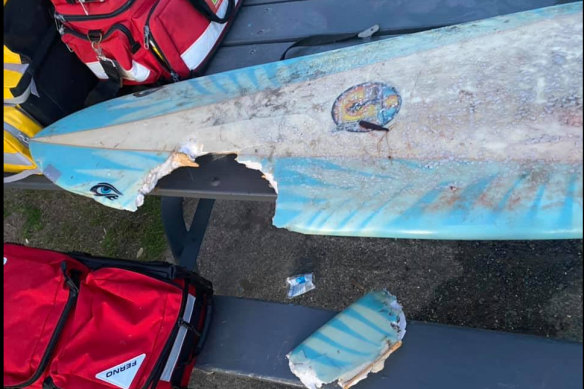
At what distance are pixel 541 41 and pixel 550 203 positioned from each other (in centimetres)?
51

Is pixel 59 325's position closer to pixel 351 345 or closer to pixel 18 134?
pixel 18 134

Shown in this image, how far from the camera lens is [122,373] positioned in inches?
68.1

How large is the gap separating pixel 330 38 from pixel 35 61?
126cm

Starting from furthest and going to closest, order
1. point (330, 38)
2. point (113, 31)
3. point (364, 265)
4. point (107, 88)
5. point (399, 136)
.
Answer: point (364, 265) < point (107, 88) < point (330, 38) < point (113, 31) < point (399, 136)

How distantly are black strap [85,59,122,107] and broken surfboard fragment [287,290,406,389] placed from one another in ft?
4.47

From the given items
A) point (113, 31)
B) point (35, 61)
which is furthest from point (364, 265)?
point (35, 61)

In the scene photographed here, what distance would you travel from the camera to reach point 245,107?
6.02 ft

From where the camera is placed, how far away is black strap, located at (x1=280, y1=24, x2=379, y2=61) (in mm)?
1990

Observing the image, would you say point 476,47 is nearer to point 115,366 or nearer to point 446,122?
point 446,122

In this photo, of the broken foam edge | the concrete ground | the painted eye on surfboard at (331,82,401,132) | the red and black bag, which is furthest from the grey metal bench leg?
the painted eye on surfboard at (331,82,401,132)

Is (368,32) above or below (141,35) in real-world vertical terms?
below

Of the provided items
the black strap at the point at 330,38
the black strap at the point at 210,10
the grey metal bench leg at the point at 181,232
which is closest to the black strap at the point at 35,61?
the black strap at the point at 210,10

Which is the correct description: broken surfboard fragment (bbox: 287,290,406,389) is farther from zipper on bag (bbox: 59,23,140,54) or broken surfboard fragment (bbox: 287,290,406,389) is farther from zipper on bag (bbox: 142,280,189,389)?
zipper on bag (bbox: 59,23,140,54)

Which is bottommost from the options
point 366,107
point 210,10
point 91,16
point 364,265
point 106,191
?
point 364,265
